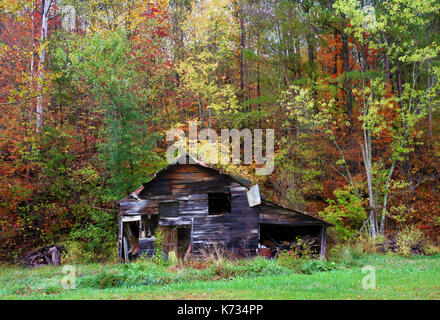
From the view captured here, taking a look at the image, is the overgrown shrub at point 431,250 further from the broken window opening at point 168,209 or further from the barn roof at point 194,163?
the broken window opening at point 168,209

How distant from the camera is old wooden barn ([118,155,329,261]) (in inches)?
675

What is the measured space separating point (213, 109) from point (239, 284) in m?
17.3

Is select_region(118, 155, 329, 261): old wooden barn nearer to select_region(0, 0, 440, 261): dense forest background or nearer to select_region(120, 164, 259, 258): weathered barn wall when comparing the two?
select_region(120, 164, 259, 258): weathered barn wall

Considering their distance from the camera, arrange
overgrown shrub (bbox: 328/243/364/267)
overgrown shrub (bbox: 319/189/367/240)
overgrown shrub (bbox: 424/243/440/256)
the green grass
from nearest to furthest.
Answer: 1. the green grass
2. overgrown shrub (bbox: 328/243/364/267)
3. overgrown shrub (bbox: 424/243/440/256)
4. overgrown shrub (bbox: 319/189/367/240)

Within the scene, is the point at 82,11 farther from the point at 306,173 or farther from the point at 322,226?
the point at 322,226

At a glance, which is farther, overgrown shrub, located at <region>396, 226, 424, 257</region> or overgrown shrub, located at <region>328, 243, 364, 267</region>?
overgrown shrub, located at <region>396, 226, 424, 257</region>

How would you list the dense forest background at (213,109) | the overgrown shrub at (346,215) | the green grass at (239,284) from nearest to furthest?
the green grass at (239,284) < the dense forest background at (213,109) < the overgrown shrub at (346,215)

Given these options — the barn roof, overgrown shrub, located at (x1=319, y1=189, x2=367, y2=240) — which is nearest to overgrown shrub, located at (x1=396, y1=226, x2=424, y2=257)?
overgrown shrub, located at (x1=319, y1=189, x2=367, y2=240)

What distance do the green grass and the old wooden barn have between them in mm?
3512

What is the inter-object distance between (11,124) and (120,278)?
566 inches

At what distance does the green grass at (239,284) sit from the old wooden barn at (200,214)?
3.51 m

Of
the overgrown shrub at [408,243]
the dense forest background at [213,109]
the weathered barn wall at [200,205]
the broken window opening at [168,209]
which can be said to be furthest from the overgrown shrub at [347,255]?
the broken window opening at [168,209]

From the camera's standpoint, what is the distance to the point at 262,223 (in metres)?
17.4

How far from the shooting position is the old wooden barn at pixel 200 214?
17156mm
